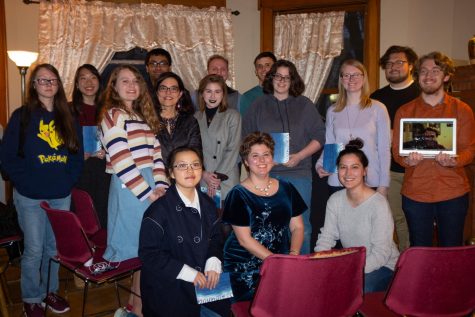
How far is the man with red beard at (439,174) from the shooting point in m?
2.80

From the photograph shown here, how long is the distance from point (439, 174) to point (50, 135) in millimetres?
2573

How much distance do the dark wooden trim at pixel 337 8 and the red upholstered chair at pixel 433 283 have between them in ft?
12.8

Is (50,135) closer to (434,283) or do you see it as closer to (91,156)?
(91,156)

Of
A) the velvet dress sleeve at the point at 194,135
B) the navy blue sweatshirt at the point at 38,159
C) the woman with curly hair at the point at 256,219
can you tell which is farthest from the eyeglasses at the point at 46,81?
the woman with curly hair at the point at 256,219

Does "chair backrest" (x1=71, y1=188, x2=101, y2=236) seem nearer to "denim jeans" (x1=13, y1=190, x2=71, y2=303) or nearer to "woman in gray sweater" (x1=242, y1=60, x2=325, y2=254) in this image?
"denim jeans" (x1=13, y1=190, x2=71, y2=303)

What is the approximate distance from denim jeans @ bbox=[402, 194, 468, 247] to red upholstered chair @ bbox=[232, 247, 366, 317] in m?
1.24

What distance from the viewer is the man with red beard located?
2.80 m

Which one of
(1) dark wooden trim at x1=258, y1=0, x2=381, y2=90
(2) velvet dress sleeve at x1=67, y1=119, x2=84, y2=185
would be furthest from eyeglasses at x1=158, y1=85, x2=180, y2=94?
(1) dark wooden trim at x1=258, y1=0, x2=381, y2=90

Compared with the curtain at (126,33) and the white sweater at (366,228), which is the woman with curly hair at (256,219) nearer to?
the white sweater at (366,228)

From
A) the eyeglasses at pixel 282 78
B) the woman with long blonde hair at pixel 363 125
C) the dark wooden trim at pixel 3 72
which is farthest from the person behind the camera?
the dark wooden trim at pixel 3 72

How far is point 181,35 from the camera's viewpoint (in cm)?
582

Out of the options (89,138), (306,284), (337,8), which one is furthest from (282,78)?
(337,8)

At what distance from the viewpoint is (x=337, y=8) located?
5781mm

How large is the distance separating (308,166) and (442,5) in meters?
3.57
